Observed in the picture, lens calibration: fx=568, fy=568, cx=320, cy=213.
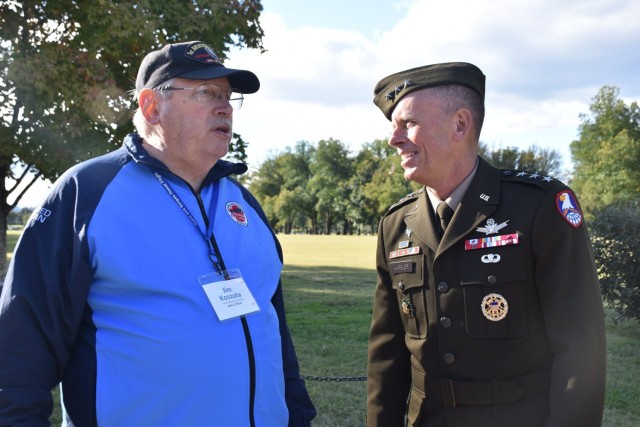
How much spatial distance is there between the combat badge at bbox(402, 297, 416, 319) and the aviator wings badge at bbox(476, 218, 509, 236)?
0.48 m

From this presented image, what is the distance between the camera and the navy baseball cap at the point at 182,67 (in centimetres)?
266

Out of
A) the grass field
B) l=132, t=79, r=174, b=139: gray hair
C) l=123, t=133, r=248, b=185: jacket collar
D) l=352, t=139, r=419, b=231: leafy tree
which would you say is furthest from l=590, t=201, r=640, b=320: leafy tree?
l=352, t=139, r=419, b=231: leafy tree

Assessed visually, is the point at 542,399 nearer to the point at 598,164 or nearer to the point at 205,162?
the point at 205,162

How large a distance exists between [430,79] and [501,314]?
3.60 ft

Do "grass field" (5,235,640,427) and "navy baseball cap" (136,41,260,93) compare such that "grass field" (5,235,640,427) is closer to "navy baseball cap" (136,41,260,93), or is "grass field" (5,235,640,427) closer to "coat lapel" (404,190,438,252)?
"coat lapel" (404,190,438,252)

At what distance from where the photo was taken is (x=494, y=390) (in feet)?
7.79

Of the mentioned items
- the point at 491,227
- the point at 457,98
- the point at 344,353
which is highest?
the point at 457,98

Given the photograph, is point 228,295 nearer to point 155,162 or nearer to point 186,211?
point 186,211

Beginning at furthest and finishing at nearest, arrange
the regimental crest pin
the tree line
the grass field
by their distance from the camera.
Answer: the tree line < the grass field < the regimental crest pin

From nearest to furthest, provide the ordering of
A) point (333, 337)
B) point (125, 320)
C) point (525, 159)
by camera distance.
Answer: point (125, 320) → point (333, 337) → point (525, 159)

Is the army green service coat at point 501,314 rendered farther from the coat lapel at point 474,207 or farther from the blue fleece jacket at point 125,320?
the blue fleece jacket at point 125,320

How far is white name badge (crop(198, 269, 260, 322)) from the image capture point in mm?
2371

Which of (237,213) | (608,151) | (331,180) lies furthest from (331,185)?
(237,213)

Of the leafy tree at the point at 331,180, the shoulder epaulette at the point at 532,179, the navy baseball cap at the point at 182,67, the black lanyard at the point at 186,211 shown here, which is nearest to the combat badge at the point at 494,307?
the shoulder epaulette at the point at 532,179
